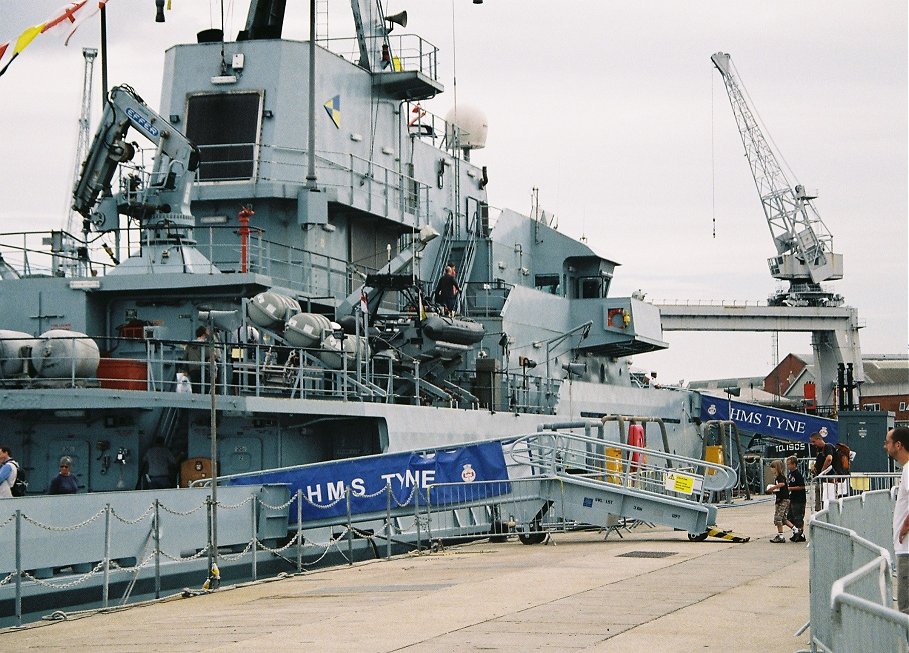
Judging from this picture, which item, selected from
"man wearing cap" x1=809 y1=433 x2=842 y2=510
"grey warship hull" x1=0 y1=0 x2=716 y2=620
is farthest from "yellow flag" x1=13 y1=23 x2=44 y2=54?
"man wearing cap" x1=809 y1=433 x2=842 y2=510

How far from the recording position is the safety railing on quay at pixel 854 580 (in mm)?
4867

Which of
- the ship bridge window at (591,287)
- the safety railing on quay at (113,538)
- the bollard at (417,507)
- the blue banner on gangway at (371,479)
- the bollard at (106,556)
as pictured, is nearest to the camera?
the safety railing on quay at (113,538)

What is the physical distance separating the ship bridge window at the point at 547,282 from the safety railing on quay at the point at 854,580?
1714cm

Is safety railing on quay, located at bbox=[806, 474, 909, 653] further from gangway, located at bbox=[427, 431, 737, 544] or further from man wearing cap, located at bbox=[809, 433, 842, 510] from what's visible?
gangway, located at bbox=[427, 431, 737, 544]

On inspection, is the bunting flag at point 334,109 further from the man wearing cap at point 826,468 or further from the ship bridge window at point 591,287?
the man wearing cap at point 826,468

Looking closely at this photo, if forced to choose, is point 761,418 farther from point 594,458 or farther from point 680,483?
point 680,483

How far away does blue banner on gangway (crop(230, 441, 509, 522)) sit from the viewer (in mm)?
16438

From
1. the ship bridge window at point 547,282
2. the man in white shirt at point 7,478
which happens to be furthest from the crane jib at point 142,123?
the ship bridge window at point 547,282

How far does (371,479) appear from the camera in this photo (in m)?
16.8

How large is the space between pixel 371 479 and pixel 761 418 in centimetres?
2048

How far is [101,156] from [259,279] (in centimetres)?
442

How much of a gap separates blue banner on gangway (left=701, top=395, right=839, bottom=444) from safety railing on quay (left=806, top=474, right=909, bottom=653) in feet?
68.7

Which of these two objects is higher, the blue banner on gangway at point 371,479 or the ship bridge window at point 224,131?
the ship bridge window at point 224,131

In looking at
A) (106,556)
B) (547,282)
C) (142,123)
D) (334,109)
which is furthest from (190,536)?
(547,282)
